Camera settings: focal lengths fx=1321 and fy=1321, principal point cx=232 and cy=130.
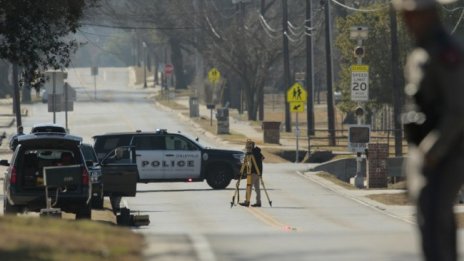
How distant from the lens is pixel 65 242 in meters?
12.8

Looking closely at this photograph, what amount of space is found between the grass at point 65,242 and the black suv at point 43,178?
7242 millimetres

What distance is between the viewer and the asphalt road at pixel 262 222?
1299 centimetres

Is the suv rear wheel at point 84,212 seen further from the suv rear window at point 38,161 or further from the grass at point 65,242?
the grass at point 65,242

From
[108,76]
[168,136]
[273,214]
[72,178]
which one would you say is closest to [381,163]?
[168,136]

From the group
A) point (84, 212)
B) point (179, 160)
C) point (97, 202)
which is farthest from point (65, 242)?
point (179, 160)

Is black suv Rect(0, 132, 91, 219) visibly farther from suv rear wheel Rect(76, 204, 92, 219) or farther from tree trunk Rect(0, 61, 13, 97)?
tree trunk Rect(0, 61, 13, 97)

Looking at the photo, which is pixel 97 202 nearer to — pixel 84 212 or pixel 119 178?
pixel 119 178

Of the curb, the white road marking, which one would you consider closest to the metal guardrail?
the curb

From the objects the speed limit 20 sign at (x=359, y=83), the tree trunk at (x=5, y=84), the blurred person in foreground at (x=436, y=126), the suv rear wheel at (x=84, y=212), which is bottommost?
the suv rear wheel at (x=84, y=212)

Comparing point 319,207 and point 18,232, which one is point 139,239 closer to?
point 18,232

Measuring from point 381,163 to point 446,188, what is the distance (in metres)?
33.8

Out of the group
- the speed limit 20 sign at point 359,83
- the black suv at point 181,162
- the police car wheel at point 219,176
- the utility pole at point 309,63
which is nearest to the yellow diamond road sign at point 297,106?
the utility pole at point 309,63

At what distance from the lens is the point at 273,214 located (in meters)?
30.7

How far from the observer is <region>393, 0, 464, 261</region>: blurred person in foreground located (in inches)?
313
